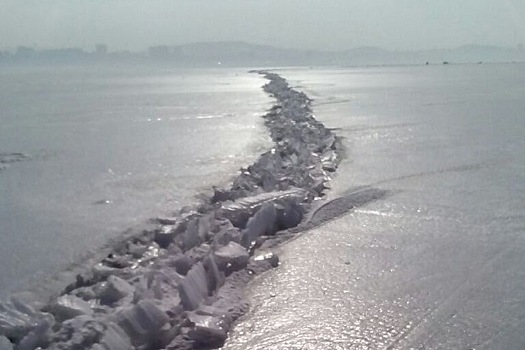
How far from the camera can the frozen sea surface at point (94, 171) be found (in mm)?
3299

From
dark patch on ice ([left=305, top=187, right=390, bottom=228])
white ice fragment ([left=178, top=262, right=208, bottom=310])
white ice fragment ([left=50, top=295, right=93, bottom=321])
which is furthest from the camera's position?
dark patch on ice ([left=305, top=187, right=390, bottom=228])

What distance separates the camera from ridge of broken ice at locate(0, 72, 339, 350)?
2133 mm

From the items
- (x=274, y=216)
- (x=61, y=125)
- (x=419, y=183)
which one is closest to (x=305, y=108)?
(x=61, y=125)

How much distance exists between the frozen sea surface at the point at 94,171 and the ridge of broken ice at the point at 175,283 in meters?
0.30

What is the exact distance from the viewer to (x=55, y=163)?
591 centimetres

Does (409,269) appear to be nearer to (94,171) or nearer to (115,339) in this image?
(115,339)

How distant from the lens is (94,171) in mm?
5457

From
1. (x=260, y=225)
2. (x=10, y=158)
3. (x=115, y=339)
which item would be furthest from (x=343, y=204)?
(x=10, y=158)

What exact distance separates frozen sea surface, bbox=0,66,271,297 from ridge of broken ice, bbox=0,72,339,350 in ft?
1.00

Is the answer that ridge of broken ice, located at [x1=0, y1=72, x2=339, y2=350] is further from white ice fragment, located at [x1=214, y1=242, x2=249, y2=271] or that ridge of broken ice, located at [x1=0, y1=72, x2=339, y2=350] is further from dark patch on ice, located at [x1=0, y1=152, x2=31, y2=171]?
dark patch on ice, located at [x1=0, y1=152, x2=31, y2=171]

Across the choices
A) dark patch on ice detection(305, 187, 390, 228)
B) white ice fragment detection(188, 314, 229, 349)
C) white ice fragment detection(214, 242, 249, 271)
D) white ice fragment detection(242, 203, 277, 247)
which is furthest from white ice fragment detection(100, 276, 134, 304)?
dark patch on ice detection(305, 187, 390, 228)

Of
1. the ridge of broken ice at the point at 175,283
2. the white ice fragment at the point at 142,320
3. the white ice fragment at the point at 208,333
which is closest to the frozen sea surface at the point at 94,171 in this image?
the ridge of broken ice at the point at 175,283

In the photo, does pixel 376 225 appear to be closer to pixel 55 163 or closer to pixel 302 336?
pixel 302 336

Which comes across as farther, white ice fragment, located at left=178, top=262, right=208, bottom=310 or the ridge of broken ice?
white ice fragment, located at left=178, top=262, right=208, bottom=310
